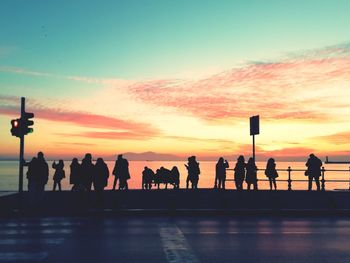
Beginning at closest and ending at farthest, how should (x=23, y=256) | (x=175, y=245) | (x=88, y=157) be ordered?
(x=23, y=256) < (x=175, y=245) < (x=88, y=157)

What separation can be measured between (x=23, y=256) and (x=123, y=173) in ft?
41.7

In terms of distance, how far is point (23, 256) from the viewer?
912cm

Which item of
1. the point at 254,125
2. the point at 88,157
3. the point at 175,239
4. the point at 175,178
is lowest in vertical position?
the point at 175,239

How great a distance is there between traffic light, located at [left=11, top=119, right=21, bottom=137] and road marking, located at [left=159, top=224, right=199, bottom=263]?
6.67m

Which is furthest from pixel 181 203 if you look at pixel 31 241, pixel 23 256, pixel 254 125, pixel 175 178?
pixel 23 256

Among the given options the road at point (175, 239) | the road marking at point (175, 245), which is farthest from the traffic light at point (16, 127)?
the road marking at point (175, 245)

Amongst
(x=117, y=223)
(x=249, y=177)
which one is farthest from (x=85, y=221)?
(x=249, y=177)

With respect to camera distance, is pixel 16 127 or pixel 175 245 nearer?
pixel 175 245

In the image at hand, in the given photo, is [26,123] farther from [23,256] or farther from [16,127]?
[23,256]

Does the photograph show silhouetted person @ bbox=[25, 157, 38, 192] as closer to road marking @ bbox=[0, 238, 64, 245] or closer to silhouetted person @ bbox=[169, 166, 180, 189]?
road marking @ bbox=[0, 238, 64, 245]

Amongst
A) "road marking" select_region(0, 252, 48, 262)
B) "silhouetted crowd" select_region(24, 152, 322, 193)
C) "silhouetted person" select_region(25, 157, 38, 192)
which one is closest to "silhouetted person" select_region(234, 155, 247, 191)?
"silhouetted crowd" select_region(24, 152, 322, 193)

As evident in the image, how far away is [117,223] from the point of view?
1364 centimetres

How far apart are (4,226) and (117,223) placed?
2.95 metres

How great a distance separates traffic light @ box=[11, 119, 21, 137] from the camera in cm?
1679
